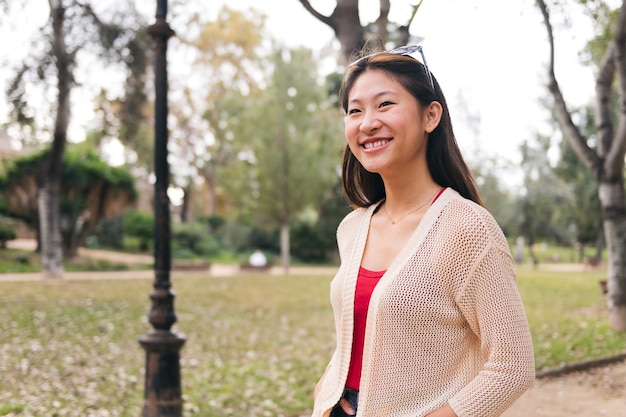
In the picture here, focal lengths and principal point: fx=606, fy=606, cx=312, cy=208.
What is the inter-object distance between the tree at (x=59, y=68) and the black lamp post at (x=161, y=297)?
13.2m

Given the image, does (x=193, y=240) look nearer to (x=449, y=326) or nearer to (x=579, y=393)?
(x=579, y=393)

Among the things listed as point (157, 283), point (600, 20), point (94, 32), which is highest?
point (94, 32)

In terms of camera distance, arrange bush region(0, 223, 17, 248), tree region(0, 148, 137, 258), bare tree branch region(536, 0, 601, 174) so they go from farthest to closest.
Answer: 1. bush region(0, 223, 17, 248)
2. tree region(0, 148, 137, 258)
3. bare tree branch region(536, 0, 601, 174)

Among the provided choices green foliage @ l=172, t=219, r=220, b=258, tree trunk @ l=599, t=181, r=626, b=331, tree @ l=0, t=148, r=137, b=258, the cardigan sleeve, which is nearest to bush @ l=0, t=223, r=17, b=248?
tree @ l=0, t=148, r=137, b=258

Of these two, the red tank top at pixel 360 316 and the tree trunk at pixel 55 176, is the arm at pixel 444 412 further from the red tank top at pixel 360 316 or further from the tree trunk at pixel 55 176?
the tree trunk at pixel 55 176

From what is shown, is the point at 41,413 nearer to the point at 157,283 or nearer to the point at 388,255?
the point at 157,283

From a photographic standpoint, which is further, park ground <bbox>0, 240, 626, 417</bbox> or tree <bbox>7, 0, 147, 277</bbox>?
tree <bbox>7, 0, 147, 277</bbox>

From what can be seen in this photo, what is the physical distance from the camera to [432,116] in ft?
6.08

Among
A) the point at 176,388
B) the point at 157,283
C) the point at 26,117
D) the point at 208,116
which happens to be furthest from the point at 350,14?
the point at 208,116

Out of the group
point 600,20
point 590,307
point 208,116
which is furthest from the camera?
point 208,116

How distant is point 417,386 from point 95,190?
85.6 feet

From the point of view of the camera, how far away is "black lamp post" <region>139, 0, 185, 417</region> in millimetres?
5258

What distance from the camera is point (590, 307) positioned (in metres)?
14.0

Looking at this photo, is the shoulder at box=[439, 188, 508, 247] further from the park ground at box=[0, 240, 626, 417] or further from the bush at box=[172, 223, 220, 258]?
the bush at box=[172, 223, 220, 258]
